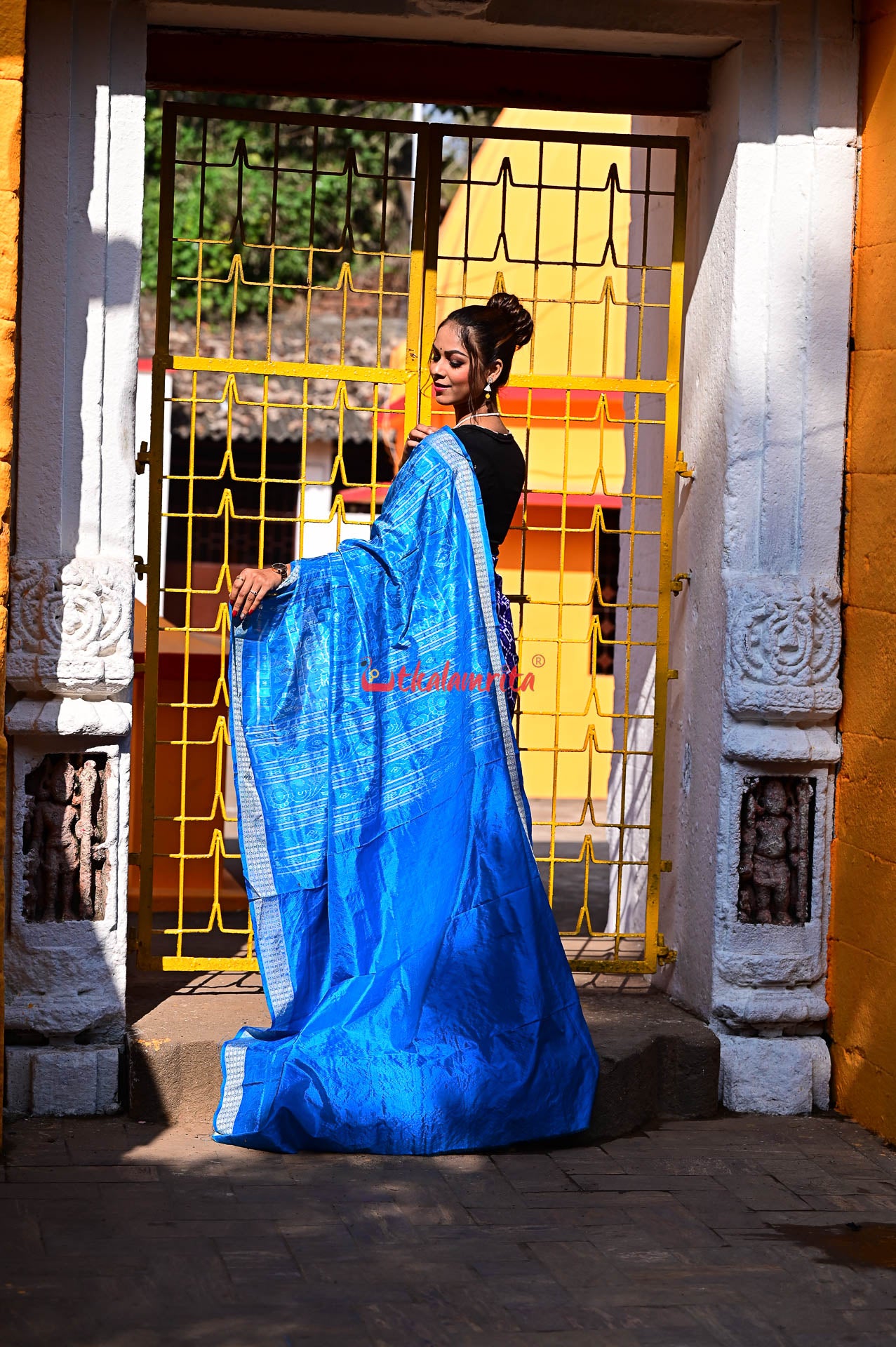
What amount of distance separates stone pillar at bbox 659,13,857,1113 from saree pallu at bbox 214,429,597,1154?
0.63 metres

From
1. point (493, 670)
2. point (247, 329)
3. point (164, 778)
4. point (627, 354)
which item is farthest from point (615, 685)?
point (247, 329)

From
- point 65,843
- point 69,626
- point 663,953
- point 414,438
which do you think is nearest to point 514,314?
point 414,438

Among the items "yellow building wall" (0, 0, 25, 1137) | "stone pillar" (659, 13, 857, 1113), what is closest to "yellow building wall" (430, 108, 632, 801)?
"stone pillar" (659, 13, 857, 1113)

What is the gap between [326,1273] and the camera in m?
3.22

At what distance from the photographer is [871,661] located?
438cm

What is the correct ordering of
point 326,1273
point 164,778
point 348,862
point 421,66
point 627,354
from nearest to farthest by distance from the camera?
point 326,1273
point 348,862
point 421,66
point 164,778
point 627,354

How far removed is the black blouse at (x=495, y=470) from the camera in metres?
4.26

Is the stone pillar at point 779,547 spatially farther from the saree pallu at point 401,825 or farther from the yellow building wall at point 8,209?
the yellow building wall at point 8,209

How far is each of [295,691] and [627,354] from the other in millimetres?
2945

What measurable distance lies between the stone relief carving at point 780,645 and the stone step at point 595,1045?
0.94 meters

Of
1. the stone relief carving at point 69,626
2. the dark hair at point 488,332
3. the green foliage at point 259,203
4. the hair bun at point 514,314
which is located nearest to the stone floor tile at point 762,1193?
the stone relief carving at point 69,626

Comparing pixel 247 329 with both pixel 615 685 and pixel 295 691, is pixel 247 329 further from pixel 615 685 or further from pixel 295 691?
pixel 295 691

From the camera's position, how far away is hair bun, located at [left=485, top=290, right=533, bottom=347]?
169 inches

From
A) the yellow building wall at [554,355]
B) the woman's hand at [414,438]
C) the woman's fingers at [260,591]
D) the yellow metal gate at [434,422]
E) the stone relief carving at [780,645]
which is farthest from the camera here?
the yellow building wall at [554,355]
